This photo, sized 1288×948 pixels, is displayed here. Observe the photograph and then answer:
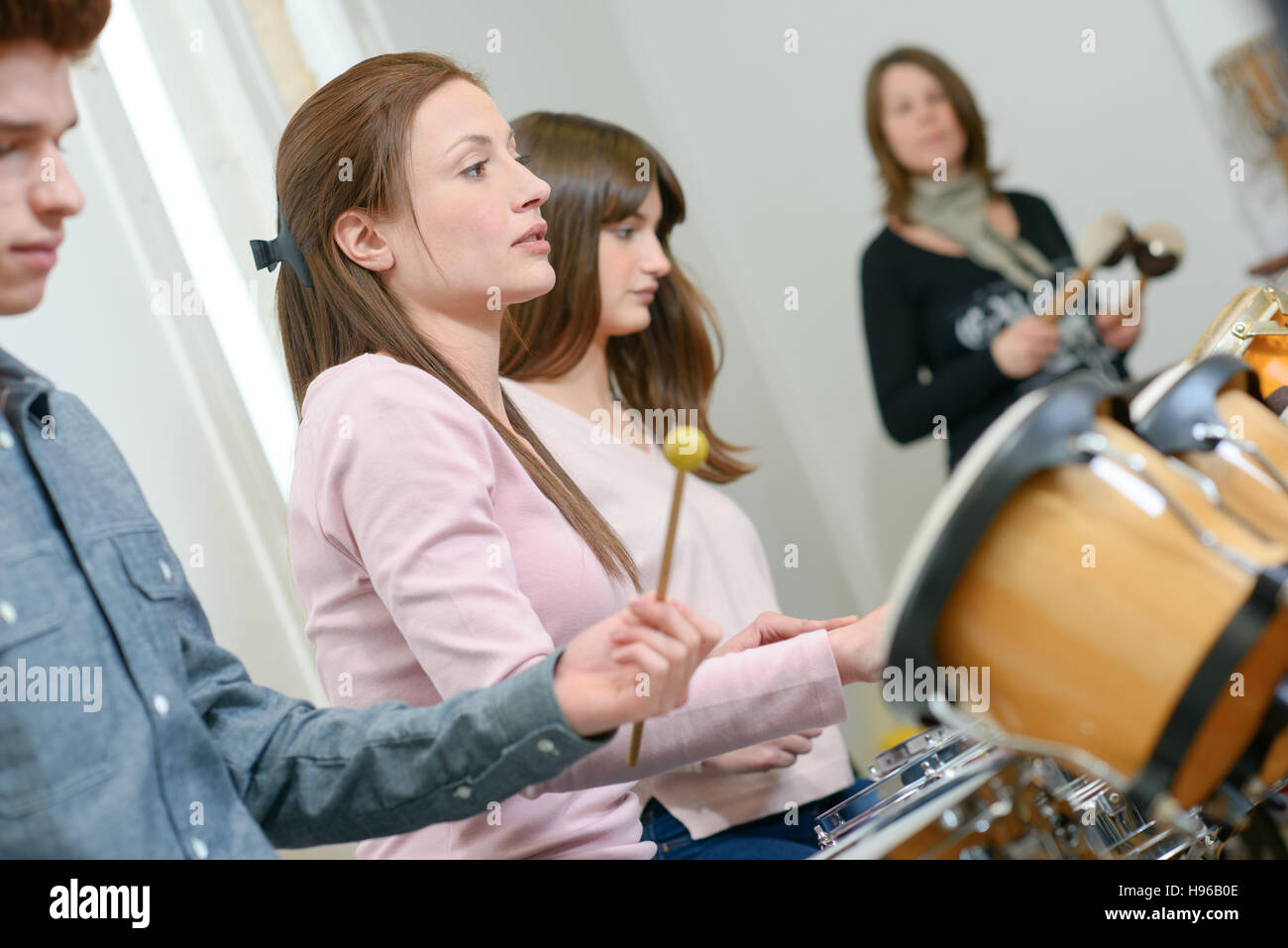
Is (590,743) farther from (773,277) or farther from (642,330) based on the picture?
(773,277)

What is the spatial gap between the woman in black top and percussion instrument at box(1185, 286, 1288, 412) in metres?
0.91

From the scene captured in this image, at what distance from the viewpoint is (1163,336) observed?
2.63m

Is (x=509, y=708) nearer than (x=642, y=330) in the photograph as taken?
Yes

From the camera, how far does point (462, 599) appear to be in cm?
80

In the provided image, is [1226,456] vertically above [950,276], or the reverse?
[950,276]

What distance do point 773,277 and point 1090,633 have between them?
2299 millimetres

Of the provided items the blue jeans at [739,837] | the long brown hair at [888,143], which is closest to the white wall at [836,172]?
the long brown hair at [888,143]

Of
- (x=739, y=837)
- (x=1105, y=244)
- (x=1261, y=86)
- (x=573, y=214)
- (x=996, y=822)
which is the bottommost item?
(x=739, y=837)

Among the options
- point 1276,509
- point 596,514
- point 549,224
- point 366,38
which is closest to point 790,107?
point 366,38

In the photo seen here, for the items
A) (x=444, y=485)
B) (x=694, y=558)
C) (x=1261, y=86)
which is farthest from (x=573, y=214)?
(x=1261, y=86)

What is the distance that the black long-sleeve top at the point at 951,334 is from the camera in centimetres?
196

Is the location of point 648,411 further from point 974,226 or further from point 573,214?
point 974,226

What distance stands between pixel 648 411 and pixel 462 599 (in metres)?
0.84
